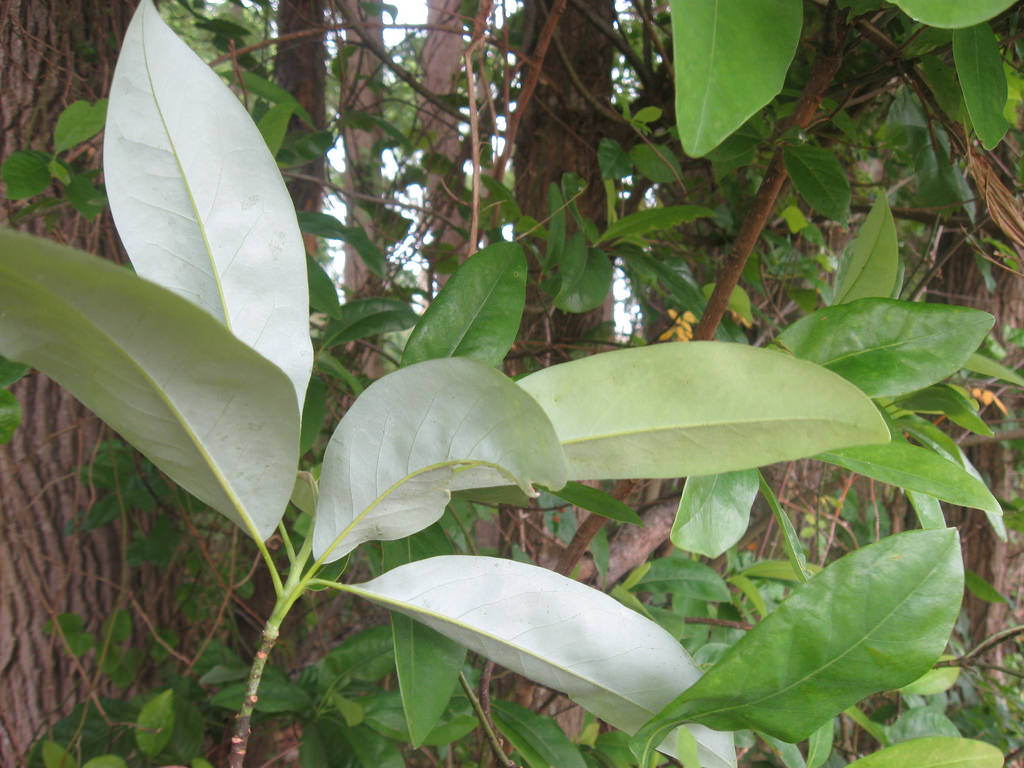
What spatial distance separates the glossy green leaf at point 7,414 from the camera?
0.50 m

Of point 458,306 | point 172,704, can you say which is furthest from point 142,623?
point 458,306

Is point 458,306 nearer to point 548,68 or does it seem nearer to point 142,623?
point 548,68

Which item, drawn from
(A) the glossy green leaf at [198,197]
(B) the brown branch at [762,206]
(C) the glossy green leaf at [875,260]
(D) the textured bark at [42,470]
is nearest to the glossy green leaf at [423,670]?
(A) the glossy green leaf at [198,197]

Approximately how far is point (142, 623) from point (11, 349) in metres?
1.49

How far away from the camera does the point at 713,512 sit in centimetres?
42

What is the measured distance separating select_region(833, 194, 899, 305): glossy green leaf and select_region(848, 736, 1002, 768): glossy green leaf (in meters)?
0.30

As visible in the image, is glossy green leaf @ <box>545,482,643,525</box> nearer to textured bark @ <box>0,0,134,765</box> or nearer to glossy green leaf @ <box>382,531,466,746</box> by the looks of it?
glossy green leaf @ <box>382,531,466,746</box>

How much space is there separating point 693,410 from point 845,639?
0.15 meters

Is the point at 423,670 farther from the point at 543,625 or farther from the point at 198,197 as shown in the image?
the point at 198,197

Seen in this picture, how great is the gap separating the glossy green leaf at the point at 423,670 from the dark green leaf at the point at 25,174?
0.75 metres

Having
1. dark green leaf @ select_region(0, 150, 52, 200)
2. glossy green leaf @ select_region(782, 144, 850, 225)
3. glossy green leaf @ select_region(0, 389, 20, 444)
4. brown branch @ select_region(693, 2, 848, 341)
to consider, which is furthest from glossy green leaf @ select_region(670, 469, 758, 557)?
dark green leaf @ select_region(0, 150, 52, 200)

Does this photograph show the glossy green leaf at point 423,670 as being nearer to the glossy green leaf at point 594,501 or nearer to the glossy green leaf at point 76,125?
the glossy green leaf at point 594,501

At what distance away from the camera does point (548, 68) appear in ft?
3.86

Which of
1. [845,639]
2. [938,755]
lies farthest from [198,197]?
[938,755]
